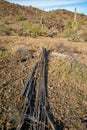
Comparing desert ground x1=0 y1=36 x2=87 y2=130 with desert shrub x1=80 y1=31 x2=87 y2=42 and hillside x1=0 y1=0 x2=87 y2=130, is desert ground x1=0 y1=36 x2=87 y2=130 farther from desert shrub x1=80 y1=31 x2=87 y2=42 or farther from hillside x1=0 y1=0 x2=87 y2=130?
desert shrub x1=80 y1=31 x2=87 y2=42

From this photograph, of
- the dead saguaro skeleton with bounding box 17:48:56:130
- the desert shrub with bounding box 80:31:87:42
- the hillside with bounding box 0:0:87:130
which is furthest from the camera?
the desert shrub with bounding box 80:31:87:42

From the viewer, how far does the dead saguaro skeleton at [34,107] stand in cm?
837

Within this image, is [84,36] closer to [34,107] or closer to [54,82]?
[54,82]

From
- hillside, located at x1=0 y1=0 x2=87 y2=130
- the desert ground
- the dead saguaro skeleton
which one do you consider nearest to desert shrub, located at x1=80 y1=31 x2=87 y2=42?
hillside, located at x1=0 y1=0 x2=87 y2=130

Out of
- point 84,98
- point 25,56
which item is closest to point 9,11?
point 25,56

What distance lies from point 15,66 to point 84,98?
387 centimetres

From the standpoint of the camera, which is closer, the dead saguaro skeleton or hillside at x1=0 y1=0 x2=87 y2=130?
the dead saguaro skeleton

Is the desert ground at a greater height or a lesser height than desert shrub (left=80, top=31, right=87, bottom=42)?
lesser

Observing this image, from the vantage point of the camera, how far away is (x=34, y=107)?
946 centimetres

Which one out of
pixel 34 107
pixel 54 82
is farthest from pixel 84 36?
pixel 34 107

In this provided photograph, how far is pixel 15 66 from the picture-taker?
1309cm

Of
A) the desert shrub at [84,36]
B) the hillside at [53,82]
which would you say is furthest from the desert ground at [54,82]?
the desert shrub at [84,36]

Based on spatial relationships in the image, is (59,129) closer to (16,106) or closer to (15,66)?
(16,106)

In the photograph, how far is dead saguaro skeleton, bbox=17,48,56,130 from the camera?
8367mm
